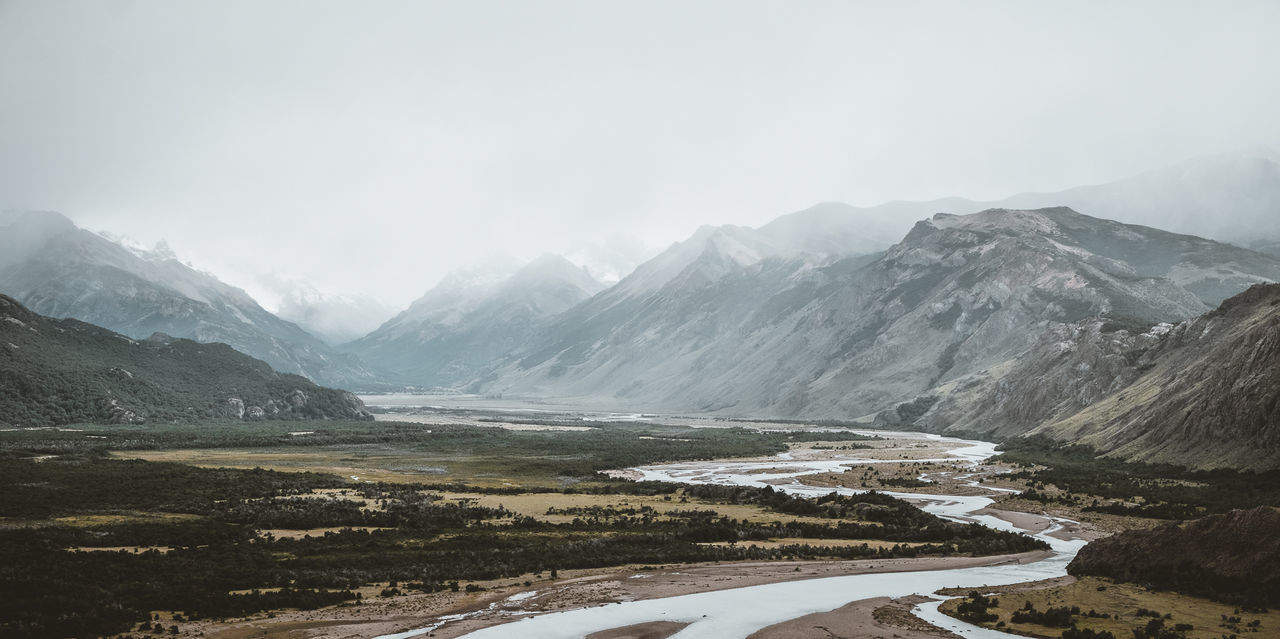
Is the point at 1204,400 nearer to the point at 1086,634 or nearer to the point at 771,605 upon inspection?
the point at 1086,634

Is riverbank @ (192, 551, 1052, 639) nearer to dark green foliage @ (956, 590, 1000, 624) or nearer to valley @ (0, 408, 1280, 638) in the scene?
valley @ (0, 408, 1280, 638)

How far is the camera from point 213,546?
53031mm

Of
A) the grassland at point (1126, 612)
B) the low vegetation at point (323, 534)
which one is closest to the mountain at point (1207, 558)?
the grassland at point (1126, 612)

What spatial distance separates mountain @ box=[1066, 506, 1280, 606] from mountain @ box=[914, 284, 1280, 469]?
42.4 meters

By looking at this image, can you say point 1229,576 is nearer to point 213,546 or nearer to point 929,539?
point 929,539

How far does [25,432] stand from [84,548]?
12146 cm

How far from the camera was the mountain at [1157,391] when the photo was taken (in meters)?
83.2

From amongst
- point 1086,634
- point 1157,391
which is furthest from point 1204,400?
point 1086,634

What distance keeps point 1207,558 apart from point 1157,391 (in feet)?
282

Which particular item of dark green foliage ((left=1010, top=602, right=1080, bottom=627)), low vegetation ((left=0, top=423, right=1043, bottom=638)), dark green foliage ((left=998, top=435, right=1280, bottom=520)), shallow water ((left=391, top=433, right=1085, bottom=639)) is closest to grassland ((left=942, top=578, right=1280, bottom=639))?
dark green foliage ((left=1010, top=602, right=1080, bottom=627))

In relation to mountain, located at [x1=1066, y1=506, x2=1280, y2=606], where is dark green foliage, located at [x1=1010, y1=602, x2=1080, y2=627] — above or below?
below

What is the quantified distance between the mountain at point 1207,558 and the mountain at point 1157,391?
42.4 m

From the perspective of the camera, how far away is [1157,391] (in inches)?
4491

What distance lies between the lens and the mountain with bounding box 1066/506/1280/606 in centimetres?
3741
